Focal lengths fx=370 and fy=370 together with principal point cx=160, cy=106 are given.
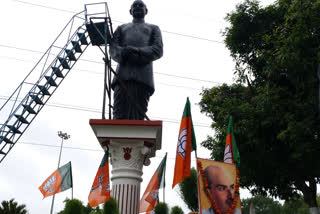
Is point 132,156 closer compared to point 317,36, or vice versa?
point 132,156

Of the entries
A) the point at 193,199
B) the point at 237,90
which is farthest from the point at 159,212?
the point at 193,199

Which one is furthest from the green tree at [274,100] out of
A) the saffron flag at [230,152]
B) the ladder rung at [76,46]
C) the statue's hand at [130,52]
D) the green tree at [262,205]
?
the green tree at [262,205]

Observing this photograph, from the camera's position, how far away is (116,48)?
30.2ft

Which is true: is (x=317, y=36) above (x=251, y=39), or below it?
below

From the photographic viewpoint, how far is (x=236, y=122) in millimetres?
13297

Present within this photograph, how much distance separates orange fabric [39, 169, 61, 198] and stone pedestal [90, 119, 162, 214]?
1.35 m

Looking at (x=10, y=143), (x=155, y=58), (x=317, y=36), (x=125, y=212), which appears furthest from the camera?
(x=10, y=143)

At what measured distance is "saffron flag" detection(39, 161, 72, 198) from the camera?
8602 mm

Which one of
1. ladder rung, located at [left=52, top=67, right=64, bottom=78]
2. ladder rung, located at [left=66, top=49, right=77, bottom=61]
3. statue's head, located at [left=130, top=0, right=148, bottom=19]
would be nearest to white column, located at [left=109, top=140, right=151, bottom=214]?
statue's head, located at [left=130, top=0, right=148, bottom=19]

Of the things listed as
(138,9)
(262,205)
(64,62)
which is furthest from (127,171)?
(262,205)

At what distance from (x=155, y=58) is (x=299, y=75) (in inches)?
223

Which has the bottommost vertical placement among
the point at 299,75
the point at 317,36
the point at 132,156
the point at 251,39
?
the point at 132,156

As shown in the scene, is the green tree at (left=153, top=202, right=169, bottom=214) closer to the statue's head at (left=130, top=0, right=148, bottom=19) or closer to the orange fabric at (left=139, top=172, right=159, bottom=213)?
the orange fabric at (left=139, top=172, right=159, bottom=213)

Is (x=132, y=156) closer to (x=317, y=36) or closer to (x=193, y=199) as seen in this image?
(x=317, y=36)
